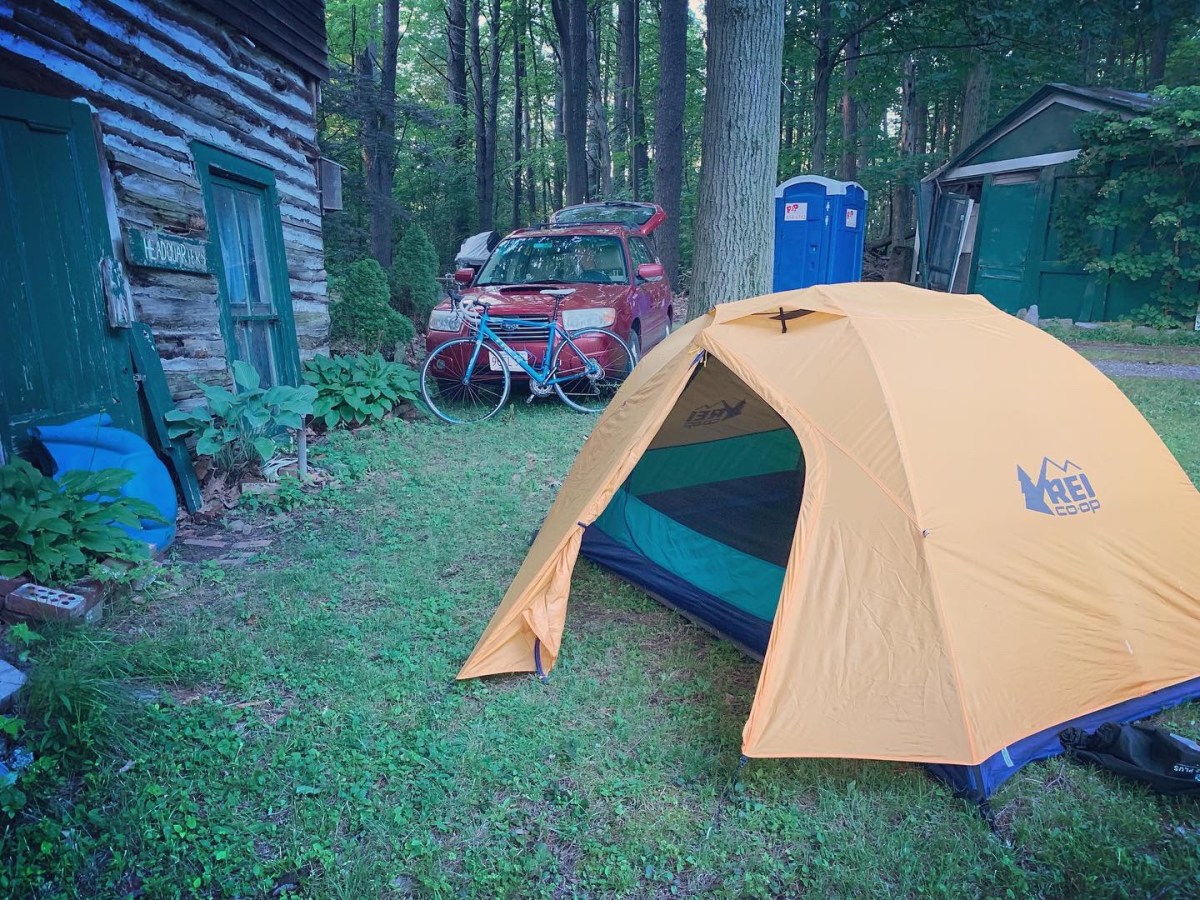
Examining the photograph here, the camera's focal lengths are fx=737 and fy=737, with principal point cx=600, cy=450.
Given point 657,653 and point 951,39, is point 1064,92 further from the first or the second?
point 657,653

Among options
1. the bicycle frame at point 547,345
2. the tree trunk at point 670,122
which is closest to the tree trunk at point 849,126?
the tree trunk at point 670,122

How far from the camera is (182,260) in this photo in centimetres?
457

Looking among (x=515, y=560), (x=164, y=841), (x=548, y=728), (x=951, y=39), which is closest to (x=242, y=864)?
(x=164, y=841)

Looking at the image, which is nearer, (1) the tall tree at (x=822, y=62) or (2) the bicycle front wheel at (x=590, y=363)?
(2) the bicycle front wheel at (x=590, y=363)

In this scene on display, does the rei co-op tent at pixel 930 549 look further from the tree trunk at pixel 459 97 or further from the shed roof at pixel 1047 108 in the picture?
the tree trunk at pixel 459 97

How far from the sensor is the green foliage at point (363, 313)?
817cm

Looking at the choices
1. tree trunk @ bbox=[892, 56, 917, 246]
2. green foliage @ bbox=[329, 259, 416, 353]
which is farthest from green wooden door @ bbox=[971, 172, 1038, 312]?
green foliage @ bbox=[329, 259, 416, 353]

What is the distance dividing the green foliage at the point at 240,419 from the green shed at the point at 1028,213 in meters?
10.6

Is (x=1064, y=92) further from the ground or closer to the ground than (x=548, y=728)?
further from the ground

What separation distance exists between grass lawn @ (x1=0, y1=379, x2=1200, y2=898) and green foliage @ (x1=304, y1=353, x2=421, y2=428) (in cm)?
305

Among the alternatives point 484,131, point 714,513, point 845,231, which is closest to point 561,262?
point 714,513

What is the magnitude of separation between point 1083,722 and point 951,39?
1429 centimetres

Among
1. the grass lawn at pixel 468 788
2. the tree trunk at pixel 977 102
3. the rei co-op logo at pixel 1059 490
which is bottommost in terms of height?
the grass lawn at pixel 468 788

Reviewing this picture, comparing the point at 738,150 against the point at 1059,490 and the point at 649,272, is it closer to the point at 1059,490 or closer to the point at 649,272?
the point at 649,272
